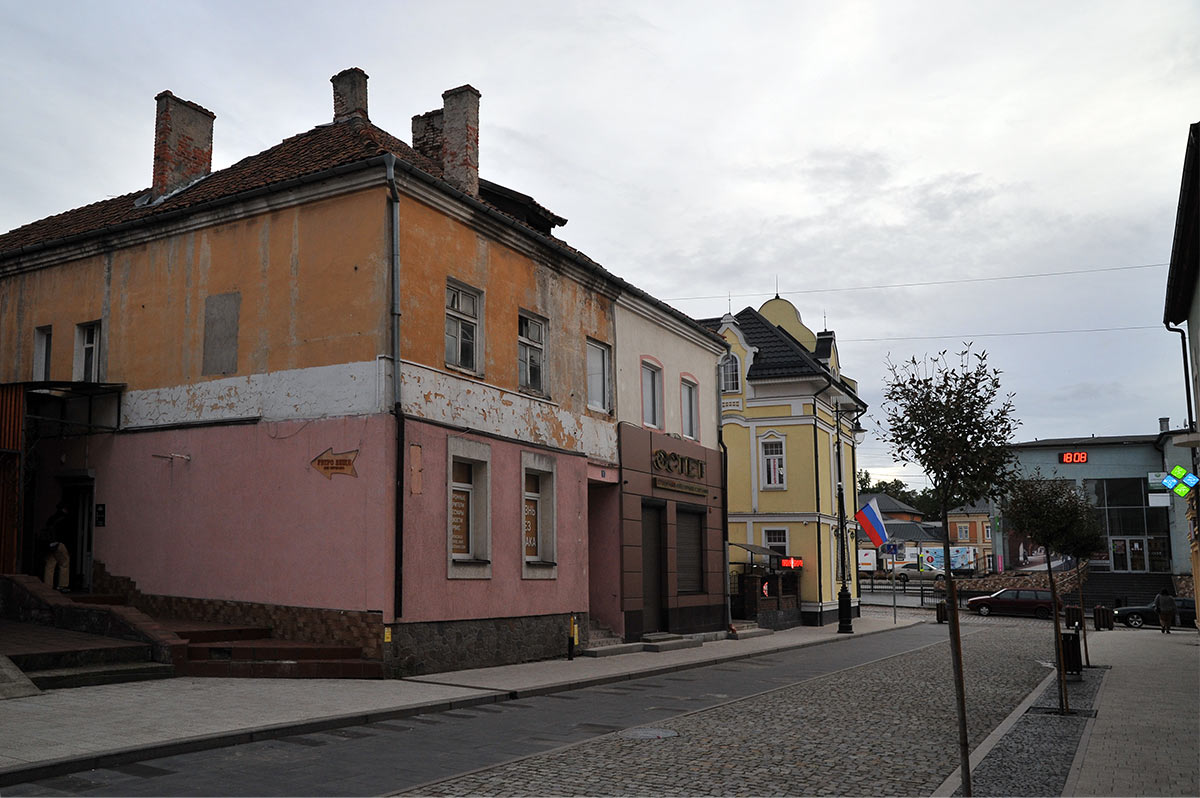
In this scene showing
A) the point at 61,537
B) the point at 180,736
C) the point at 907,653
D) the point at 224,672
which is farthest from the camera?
the point at 907,653

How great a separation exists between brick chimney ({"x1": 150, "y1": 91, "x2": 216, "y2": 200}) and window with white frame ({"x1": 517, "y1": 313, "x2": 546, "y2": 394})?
7.68 metres

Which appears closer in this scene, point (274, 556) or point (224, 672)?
point (224, 672)

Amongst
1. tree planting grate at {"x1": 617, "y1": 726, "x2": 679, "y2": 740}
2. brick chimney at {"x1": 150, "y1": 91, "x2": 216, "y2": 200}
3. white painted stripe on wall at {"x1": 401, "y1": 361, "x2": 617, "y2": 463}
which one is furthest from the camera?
brick chimney at {"x1": 150, "y1": 91, "x2": 216, "y2": 200}

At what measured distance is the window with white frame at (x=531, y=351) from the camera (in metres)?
19.8

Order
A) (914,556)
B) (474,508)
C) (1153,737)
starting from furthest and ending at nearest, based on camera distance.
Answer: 1. (914,556)
2. (474,508)
3. (1153,737)

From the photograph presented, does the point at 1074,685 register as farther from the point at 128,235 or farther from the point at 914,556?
the point at 914,556

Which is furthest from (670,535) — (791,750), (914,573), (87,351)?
(914,573)

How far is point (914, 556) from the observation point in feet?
302

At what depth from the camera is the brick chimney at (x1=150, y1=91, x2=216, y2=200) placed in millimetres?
20609

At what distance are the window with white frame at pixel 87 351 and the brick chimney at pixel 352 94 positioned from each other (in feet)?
21.4

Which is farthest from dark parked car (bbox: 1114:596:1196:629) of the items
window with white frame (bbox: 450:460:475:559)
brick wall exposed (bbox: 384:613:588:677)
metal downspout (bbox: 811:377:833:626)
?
window with white frame (bbox: 450:460:475:559)

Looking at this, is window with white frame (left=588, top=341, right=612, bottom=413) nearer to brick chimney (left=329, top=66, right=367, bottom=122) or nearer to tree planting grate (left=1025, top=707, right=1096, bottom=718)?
brick chimney (left=329, top=66, right=367, bottom=122)

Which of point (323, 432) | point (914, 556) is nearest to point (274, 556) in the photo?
point (323, 432)

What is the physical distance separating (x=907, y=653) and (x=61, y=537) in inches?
714
